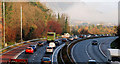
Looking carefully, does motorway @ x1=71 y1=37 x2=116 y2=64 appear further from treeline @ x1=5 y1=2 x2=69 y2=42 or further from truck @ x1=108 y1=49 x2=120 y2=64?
treeline @ x1=5 y1=2 x2=69 y2=42

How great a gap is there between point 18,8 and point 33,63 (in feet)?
195

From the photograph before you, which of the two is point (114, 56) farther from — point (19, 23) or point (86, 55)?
point (19, 23)

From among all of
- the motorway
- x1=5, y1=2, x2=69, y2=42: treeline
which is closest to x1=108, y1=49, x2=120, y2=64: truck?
the motorway

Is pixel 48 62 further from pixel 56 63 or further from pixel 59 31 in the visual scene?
pixel 59 31

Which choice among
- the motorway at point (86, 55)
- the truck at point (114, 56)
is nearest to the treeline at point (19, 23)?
the motorway at point (86, 55)

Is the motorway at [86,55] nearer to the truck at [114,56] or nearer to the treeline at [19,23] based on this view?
the truck at [114,56]

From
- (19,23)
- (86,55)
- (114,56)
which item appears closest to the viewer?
(114,56)

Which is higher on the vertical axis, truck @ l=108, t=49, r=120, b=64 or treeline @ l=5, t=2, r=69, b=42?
treeline @ l=5, t=2, r=69, b=42

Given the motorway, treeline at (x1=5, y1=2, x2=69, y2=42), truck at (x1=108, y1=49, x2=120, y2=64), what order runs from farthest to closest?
treeline at (x1=5, y1=2, x2=69, y2=42), the motorway, truck at (x1=108, y1=49, x2=120, y2=64)

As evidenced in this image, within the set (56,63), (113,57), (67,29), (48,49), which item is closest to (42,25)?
(67,29)

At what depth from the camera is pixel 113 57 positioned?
32.2m

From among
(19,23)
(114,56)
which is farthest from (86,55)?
(19,23)

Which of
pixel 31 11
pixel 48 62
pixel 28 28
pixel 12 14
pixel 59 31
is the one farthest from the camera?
pixel 59 31

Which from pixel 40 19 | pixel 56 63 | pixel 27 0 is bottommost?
pixel 56 63
